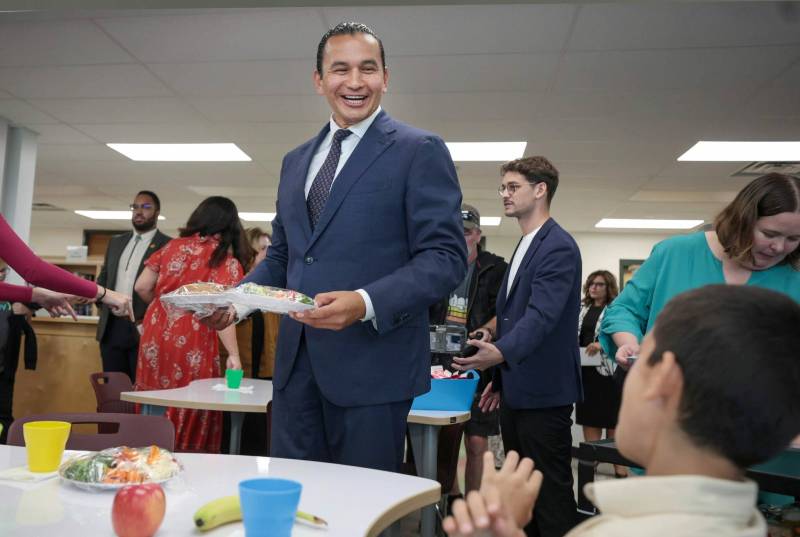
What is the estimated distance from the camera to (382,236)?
1452 mm

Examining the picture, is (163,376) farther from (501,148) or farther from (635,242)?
(635,242)

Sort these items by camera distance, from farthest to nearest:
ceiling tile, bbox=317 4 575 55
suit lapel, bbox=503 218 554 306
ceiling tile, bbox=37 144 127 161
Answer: ceiling tile, bbox=37 144 127 161
ceiling tile, bbox=317 4 575 55
suit lapel, bbox=503 218 554 306

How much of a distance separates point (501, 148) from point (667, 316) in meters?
5.87

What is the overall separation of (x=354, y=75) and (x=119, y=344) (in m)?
3.18

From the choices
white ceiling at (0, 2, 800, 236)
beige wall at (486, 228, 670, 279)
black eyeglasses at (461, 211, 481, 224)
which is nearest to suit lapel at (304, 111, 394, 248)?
black eyeglasses at (461, 211, 481, 224)

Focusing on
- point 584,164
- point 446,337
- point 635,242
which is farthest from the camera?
point 635,242

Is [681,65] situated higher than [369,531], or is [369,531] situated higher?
[681,65]

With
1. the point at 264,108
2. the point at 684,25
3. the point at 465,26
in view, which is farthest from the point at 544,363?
the point at 264,108

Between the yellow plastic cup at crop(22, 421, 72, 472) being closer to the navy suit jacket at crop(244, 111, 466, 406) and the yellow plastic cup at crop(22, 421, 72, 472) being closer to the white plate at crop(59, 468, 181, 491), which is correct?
the white plate at crop(59, 468, 181, 491)

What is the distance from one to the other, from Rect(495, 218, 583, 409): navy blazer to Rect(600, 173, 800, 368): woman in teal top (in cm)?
31

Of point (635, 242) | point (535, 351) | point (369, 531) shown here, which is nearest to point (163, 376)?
point (535, 351)

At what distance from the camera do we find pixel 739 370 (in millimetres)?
684

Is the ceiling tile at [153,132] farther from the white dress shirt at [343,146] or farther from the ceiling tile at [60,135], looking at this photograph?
the white dress shirt at [343,146]

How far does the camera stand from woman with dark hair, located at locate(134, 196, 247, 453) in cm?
319
